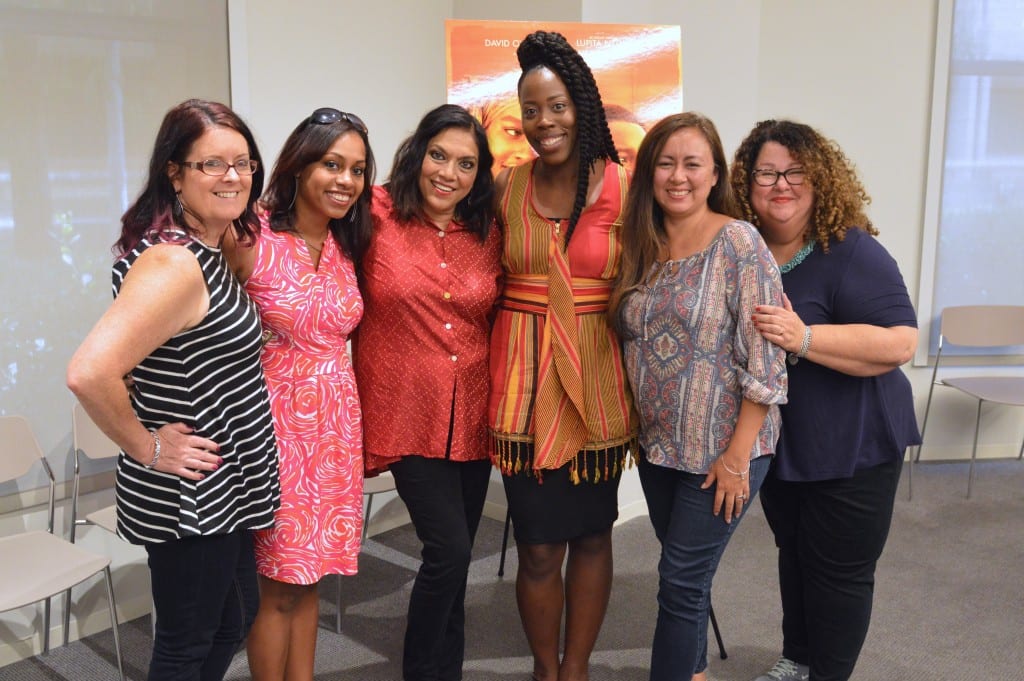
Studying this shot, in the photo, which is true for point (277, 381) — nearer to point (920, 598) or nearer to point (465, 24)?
point (465, 24)

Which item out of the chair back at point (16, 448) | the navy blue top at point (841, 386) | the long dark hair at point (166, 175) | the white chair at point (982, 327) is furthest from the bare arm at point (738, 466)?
the white chair at point (982, 327)

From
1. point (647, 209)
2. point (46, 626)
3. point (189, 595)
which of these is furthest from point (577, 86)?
point (46, 626)

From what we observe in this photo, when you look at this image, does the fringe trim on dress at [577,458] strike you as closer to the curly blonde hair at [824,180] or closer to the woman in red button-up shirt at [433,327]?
the woman in red button-up shirt at [433,327]

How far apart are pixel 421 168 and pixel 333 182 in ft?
0.90

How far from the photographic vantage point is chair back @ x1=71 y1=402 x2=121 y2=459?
2898 millimetres

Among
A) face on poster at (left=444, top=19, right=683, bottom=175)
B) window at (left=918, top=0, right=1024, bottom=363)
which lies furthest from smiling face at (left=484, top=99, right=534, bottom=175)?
window at (left=918, top=0, right=1024, bottom=363)

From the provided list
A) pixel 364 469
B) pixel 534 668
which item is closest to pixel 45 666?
pixel 364 469

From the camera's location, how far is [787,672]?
2.60 meters

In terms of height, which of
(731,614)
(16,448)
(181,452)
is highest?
(181,452)

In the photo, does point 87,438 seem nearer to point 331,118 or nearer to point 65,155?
point 65,155

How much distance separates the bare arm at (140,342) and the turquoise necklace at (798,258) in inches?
53.4

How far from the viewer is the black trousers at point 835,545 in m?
2.17

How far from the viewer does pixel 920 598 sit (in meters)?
3.31

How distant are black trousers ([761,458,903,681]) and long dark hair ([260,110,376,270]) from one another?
1.25 meters
